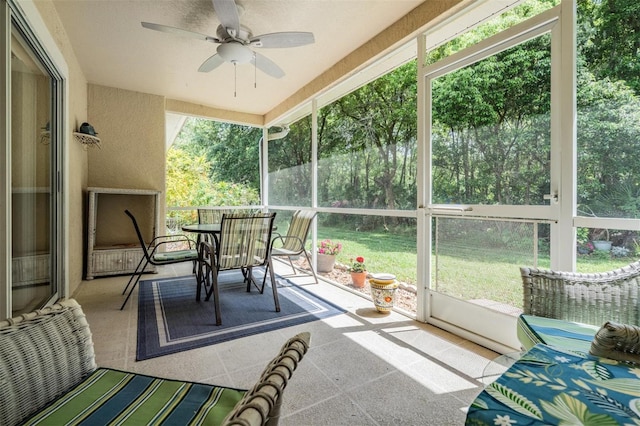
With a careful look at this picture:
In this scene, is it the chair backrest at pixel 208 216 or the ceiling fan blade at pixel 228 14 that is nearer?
the ceiling fan blade at pixel 228 14

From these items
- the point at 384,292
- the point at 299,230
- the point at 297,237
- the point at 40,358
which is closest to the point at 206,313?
the point at 297,237

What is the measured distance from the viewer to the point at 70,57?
3266 millimetres

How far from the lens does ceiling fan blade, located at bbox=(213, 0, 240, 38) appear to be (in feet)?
6.73

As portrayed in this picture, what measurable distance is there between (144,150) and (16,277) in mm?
3213

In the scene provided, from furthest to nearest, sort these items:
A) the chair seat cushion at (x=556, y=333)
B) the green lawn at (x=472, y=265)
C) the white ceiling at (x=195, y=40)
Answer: the white ceiling at (x=195, y=40), the green lawn at (x=472, y=265), the chair seat cushion at (x=556, y=333)

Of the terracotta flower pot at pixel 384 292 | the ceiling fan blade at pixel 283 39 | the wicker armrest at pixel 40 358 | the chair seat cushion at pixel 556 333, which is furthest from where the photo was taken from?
the terracotta flower pot at pixel 384 292

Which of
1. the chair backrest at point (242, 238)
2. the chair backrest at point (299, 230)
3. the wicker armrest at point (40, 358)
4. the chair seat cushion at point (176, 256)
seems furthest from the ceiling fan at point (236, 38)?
the wicker armrest at point (40, 358)

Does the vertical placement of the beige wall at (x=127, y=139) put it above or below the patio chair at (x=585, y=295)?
above

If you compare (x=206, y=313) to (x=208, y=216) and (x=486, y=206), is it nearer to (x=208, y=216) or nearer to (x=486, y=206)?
(x=208, y=216)

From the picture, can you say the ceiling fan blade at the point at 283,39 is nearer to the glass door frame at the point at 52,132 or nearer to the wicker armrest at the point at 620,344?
the glass door frame at the point at 52,132

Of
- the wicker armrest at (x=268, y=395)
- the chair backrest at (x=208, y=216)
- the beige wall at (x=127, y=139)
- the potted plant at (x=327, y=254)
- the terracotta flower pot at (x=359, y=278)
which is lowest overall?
the terracotta flower pot at (x=359, y=278)

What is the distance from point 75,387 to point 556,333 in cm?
178

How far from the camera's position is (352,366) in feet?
6.15

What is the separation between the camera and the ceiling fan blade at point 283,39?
7.77 feet
